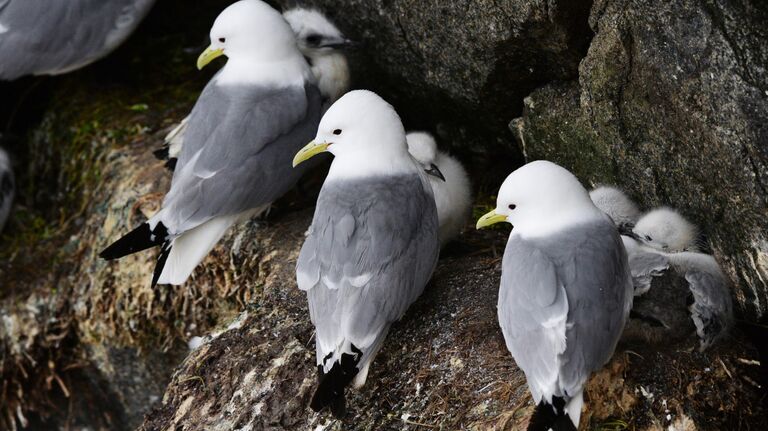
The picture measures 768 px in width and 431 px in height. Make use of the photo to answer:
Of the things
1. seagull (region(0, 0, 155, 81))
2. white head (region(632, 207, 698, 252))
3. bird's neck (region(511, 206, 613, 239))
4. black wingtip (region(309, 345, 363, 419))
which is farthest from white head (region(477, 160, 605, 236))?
seagull (region(0, 0, 155, 81))

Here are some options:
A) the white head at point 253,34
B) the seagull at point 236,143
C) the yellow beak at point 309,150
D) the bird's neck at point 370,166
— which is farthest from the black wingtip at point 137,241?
the white head at point 253,34

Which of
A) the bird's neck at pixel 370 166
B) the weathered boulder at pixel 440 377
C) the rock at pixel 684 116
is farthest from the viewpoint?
the bird's neck at pixel 370 166

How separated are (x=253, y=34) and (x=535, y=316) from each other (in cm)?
191

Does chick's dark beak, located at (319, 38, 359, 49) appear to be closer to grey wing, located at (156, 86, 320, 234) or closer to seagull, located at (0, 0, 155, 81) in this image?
grey wing, located at (156, 86, 320, 234)

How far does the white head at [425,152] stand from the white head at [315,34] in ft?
1.92

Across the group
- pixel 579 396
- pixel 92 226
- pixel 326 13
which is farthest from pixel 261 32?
pixel 579 396

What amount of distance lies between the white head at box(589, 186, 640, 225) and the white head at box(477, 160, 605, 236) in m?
0.29

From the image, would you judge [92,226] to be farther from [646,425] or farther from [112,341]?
[646,425]

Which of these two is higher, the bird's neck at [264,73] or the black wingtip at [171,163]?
the bird's neck at [264,73]

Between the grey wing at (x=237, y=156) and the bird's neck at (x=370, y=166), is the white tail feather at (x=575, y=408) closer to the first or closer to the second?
the bird's neck at (x=370, y=166)

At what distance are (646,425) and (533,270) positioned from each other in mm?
590

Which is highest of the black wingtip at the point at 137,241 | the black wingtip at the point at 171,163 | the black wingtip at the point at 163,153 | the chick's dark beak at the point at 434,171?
the chick's dark beak at the point at 434,171

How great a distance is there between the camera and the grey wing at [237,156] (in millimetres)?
4117

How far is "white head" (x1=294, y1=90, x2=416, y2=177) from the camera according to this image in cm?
389
